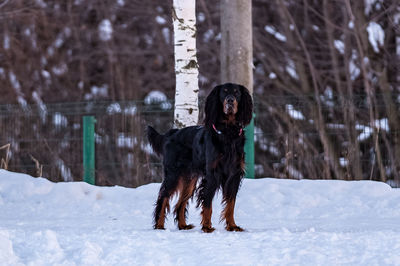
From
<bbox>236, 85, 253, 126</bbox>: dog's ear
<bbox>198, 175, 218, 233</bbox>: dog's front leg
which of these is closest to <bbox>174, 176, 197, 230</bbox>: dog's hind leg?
<bbox>198, 175, 218, 233</bbox>: dog's front leg

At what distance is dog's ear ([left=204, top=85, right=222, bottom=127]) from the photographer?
23.2 feet

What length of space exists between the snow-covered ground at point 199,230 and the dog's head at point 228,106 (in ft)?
3.83

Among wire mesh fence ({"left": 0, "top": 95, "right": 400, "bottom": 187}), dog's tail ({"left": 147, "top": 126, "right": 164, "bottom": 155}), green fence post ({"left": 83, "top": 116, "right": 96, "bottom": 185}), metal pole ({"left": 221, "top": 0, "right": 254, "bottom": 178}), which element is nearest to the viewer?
dog's tail ({"left": 147, "top": 126, "right": 164, "bottom": 155})

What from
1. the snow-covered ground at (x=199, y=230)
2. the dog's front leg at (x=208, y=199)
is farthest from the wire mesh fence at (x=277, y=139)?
the dog's front leg at (x=208, y=199)

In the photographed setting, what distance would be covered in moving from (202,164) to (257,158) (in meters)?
5.92

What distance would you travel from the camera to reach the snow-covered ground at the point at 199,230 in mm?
5449

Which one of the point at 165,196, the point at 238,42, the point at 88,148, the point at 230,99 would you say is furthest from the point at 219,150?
the point at 88,148

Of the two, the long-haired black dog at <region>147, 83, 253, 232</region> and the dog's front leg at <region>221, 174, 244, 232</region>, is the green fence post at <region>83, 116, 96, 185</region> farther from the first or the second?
the dog's front leg at <region>221, 174, 244, 232</region>

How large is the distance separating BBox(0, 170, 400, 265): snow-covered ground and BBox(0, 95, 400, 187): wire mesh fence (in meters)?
1.94

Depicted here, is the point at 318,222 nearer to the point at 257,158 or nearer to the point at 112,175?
the point at 257,158

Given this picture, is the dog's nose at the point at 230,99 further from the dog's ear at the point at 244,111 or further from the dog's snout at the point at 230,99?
the dog's ear at the point at 244,111

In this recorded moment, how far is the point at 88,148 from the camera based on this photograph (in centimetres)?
1338

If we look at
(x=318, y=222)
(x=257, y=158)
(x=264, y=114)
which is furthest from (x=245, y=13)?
(x=318, y=222)

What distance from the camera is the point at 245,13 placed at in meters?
12.4
